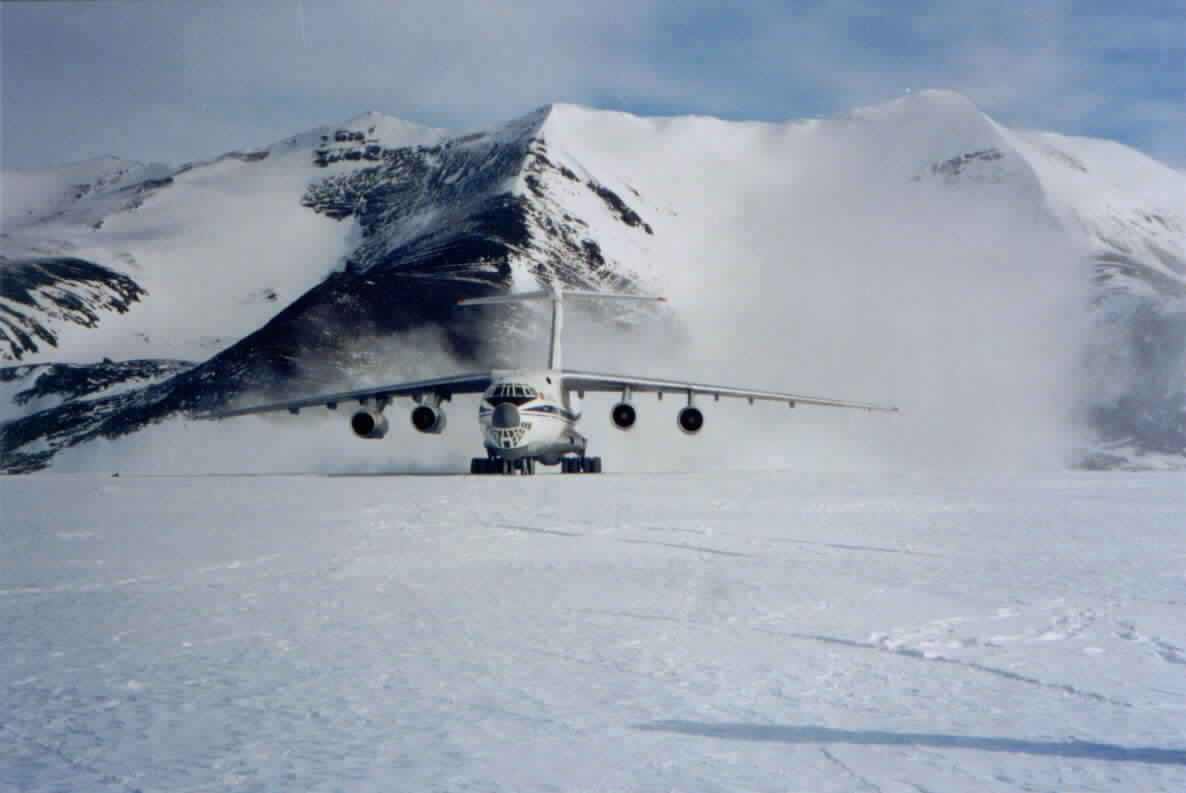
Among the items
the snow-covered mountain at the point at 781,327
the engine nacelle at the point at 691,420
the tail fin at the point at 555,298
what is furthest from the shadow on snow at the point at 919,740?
the snow-covered mountain at the point at 781,327

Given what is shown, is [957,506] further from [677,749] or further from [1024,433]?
[1024,433]

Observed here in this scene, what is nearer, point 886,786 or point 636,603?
point 886,786

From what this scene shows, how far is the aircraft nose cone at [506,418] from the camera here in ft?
105

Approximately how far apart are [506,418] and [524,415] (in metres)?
0.62

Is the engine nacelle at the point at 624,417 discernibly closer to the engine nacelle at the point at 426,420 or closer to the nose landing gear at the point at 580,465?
the nose landing gear at the point at 580,465

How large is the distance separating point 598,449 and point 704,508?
180ft

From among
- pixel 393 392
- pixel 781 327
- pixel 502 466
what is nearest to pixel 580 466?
pixel 502 466

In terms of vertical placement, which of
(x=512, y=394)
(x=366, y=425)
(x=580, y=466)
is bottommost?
(x=580, y=466)

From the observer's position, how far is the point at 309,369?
130 metres

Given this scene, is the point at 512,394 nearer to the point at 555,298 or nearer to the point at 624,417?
the point at 624,417

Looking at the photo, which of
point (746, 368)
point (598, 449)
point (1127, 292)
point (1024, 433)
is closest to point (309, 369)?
point (746, 368)

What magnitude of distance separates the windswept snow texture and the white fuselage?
18.2 metres

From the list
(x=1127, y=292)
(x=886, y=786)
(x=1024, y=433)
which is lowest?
(x=886, y=786)

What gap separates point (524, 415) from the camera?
32312 mm
